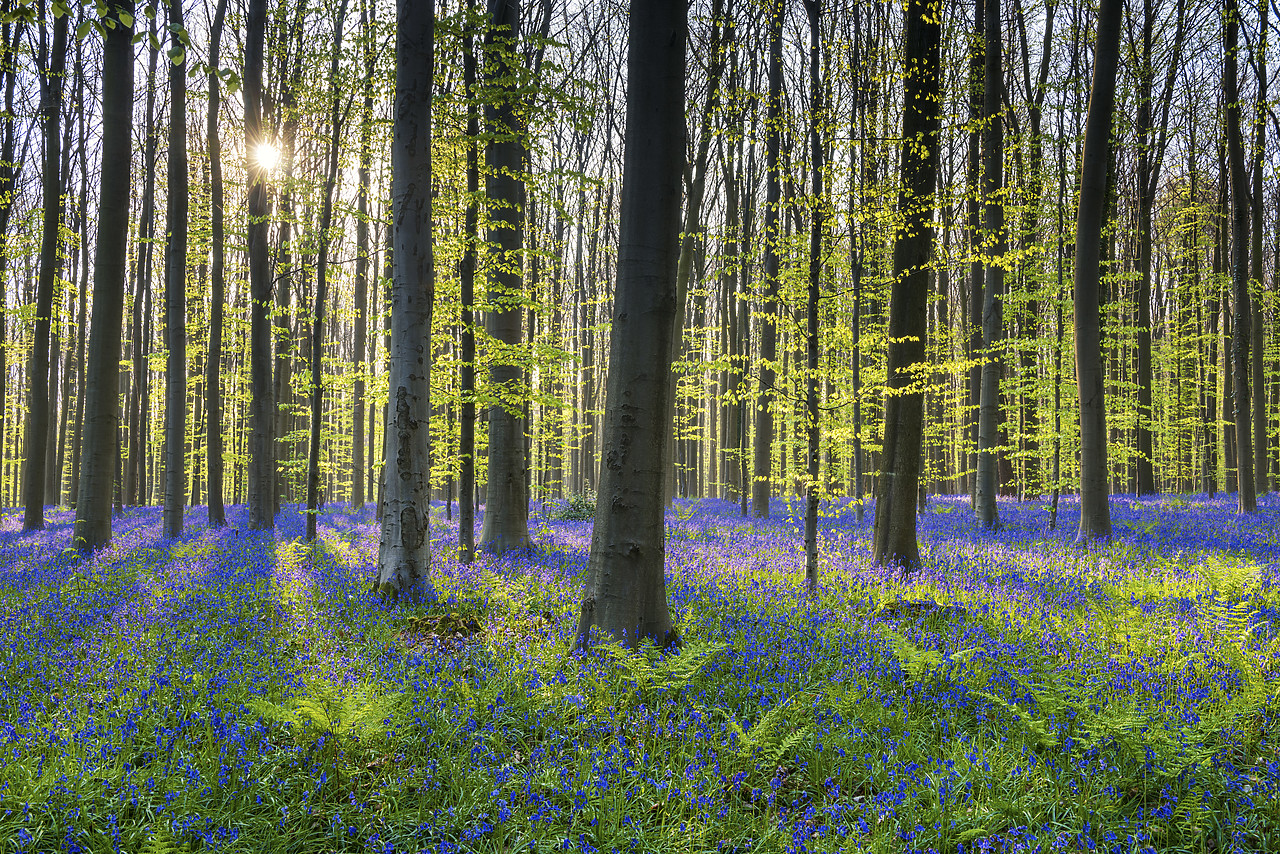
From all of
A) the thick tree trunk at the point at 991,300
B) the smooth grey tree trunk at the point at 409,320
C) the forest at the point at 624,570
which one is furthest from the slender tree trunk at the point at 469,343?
the thick tree trunk at the point at 991,300

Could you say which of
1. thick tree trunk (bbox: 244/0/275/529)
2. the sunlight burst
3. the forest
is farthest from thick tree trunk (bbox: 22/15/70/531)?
the sunlight burst

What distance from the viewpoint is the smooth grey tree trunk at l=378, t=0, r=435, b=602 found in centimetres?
726

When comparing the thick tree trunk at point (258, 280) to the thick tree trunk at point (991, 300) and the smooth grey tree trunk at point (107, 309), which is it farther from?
the thick tree trunk at point (991, 300)

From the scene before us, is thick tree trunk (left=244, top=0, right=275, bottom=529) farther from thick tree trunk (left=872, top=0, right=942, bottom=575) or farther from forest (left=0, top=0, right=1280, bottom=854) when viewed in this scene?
thick tree trunk (left=872, top=0, right=942, bottom=575)

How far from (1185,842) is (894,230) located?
7.16 m

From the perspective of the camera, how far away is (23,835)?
2650 millimetres

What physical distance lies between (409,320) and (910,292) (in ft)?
21.9

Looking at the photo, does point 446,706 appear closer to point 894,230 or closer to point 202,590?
point 202,590

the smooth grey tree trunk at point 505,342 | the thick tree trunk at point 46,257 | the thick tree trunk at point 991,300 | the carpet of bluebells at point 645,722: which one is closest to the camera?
the carpet of bluebells at point 645,722

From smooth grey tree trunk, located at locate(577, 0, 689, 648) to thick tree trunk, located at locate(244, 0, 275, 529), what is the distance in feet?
34.6

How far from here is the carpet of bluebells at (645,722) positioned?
118 inches

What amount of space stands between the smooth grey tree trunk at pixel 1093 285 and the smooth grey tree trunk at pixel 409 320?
1047 cm

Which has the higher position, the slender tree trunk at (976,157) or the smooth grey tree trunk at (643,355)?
the slender tree trunk at (976,157)

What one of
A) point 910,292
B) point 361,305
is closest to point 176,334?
point 361,305
